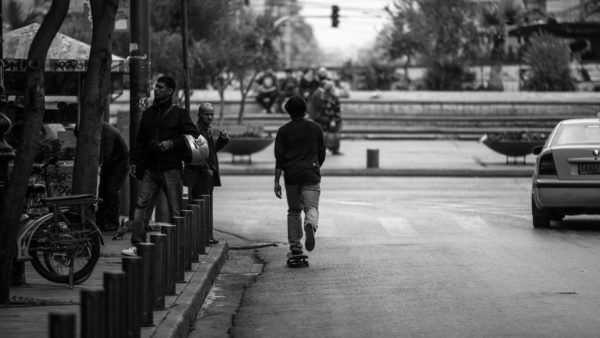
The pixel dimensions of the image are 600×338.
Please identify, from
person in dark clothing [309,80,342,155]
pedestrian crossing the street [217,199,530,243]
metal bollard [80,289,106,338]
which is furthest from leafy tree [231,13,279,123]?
A: metal bollard [80,289,106,338]

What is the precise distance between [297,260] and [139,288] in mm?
5493

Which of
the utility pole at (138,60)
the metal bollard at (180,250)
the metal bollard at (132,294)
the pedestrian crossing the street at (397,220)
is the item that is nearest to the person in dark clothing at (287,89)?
the pedestrian crossing the street at (397,220)

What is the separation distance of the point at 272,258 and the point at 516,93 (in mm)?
38261

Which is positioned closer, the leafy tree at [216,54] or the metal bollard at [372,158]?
the metal bollard at [372,158]

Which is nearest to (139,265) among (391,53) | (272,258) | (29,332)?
(29,332)

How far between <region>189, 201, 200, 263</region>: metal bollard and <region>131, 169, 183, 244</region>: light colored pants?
1.41ft

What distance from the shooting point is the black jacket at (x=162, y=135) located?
1327 centimetres

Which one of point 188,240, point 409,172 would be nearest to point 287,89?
point 409,172

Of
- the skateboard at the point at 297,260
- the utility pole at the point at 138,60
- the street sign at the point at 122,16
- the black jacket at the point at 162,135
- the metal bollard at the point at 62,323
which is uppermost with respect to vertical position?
the street sign at the point at 122,16

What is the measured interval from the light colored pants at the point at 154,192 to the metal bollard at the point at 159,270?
143 inches

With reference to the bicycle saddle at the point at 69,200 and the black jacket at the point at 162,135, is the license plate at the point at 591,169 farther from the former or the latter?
the bicycle saddle at the point at 69,200

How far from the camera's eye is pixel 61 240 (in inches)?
421

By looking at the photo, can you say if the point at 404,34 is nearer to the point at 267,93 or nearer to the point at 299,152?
the point at 267,93

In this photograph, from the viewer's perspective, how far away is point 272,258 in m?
14.6
